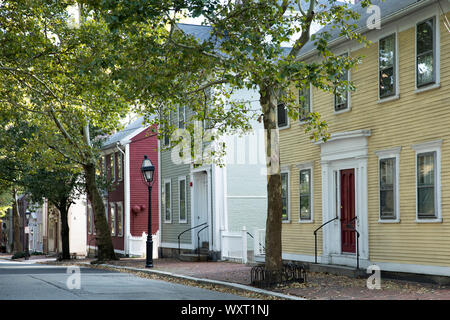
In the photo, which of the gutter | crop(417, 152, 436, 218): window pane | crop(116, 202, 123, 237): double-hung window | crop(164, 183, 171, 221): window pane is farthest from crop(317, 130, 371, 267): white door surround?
crop(116, 202, 123, 237): double-hung window

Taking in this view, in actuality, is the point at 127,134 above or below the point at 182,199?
above

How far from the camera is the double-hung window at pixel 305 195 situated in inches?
837

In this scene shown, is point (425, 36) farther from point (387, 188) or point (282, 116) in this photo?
point (282, 116)

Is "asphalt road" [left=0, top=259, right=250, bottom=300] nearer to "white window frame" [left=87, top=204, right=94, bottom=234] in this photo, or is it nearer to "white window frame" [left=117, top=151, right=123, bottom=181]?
"white window frame" [left=117, top=151, right=123, bottom=181]

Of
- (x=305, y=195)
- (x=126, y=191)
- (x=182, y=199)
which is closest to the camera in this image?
(x=305, y=195)

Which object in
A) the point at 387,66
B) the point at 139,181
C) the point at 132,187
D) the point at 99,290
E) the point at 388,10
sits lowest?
the point at 99,290

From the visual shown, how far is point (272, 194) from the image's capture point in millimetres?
16297

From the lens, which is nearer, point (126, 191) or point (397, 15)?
Answer: point (397, 15)

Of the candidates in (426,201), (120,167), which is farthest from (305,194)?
(120,167)

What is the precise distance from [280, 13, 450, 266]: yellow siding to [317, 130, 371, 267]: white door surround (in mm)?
213

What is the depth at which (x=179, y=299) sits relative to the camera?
13.9 m

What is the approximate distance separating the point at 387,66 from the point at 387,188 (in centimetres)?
314

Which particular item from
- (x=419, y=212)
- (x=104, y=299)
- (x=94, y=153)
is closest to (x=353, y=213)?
(x=419, y=212)

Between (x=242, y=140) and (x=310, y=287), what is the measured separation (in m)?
12.2
